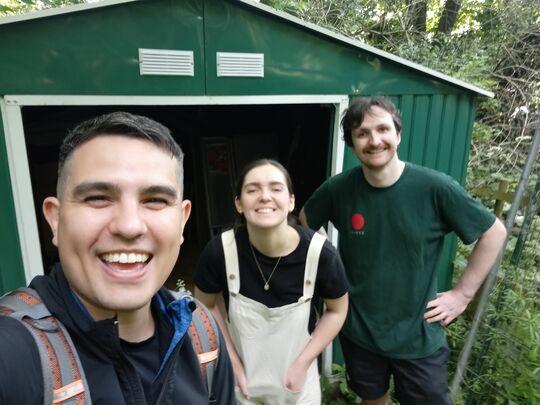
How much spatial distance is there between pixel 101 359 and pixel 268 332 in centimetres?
107

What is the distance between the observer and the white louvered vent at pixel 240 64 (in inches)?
100

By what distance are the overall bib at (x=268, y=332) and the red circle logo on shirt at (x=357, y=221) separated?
357 millimetres

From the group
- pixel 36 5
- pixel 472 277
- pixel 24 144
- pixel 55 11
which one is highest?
pixel 36 5

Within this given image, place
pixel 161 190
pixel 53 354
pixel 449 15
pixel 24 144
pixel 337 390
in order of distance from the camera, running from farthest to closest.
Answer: pixel 449 15
pixel 337 390
pixel 24 144
pixel 161 190
pixel 53 354

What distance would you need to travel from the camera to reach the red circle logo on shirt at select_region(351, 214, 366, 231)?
2.13 metres

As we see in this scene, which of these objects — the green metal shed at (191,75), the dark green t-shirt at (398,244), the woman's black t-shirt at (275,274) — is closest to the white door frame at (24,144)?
the green metal shed at (191,75)

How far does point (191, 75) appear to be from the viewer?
8.13 feet

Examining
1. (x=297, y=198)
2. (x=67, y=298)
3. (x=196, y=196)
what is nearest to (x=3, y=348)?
(x=67, y=298)

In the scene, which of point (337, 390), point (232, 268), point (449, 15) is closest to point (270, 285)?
point (232, 268)

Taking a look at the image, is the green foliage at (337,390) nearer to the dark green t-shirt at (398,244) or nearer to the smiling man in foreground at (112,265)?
the dark green t-shirt at (398,244)

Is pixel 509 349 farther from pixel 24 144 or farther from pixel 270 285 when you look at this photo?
pixel 24 144

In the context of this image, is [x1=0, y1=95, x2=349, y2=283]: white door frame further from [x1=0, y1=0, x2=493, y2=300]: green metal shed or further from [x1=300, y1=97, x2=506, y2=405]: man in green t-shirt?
[x1=300, y1=97, x2=506, y2=405]: man in green t-shirt

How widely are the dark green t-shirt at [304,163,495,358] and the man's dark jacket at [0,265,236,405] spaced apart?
48.3 inches

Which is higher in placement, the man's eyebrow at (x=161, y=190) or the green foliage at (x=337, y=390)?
the man's eyebrow at (x=161, y=190)
